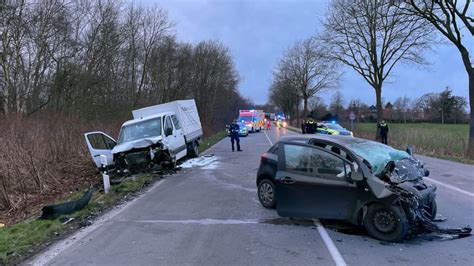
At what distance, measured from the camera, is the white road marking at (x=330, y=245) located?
549 cm

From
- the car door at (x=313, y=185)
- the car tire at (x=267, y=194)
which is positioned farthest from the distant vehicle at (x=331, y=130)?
the car door at (x=313, y=185)

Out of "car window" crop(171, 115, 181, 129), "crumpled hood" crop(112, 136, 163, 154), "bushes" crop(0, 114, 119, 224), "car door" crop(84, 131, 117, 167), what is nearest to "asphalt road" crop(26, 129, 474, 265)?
"bushes" crop(0, 114, 119, 224)

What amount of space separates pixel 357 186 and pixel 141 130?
11151mm

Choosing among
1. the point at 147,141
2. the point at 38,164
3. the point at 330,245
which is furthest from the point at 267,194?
the point at 38,164

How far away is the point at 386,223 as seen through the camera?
644 cm

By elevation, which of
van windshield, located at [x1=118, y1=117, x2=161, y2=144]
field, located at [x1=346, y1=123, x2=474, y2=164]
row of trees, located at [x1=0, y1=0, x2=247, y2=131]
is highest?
row of trees, located at [x1=0, y1=0, x2=247, y2=131]

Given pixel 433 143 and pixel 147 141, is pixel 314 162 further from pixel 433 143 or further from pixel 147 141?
pixel 433 143

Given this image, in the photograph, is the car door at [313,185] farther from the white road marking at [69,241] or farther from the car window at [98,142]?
the car window at [98,142]

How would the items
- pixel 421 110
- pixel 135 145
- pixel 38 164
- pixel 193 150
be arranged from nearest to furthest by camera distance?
pixel 38 164, pixel 135 145, pixel 193 150, pixel 421 110

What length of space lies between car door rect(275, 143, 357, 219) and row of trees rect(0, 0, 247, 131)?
51.0 feet

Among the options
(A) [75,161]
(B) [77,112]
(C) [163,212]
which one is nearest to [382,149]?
(C) [163,212]

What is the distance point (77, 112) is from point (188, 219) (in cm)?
1970

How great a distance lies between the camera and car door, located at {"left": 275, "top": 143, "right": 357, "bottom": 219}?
6.87 m

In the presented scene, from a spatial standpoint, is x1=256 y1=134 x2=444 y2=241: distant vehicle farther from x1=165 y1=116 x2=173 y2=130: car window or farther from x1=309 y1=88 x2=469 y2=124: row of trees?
x1=309 y1=88 x2=469 y2=124: row of trees
